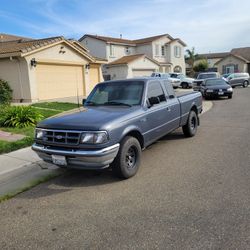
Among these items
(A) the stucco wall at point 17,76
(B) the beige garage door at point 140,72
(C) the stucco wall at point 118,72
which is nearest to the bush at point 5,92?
(A) the stucco wall at point 17,76

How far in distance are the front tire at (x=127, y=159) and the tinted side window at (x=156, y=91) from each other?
4.23 feet

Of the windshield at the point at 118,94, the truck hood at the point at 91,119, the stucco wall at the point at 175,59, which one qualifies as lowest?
the truck hood at the point at 91,119

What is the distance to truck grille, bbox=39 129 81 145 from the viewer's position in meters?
4.76

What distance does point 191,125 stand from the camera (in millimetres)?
8305

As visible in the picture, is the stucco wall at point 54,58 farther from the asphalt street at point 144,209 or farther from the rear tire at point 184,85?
the rear tire at point 184,85

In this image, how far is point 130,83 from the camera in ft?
20.9

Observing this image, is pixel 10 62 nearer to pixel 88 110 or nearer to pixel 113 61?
pixel 88 110

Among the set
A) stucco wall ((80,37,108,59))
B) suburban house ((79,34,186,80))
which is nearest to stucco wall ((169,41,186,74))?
suburban house ((79,34,186,80))

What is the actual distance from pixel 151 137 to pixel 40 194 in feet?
8.13

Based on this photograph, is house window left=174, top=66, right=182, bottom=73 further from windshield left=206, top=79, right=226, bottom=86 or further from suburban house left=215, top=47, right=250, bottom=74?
windshield left=206, top=79, right=226, bottom=86

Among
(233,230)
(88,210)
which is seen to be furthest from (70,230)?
(233,230)

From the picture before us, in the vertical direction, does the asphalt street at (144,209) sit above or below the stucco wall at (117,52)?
below

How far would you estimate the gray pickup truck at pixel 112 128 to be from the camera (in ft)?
15.4

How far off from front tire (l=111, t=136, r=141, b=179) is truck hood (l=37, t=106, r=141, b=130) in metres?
0.45
